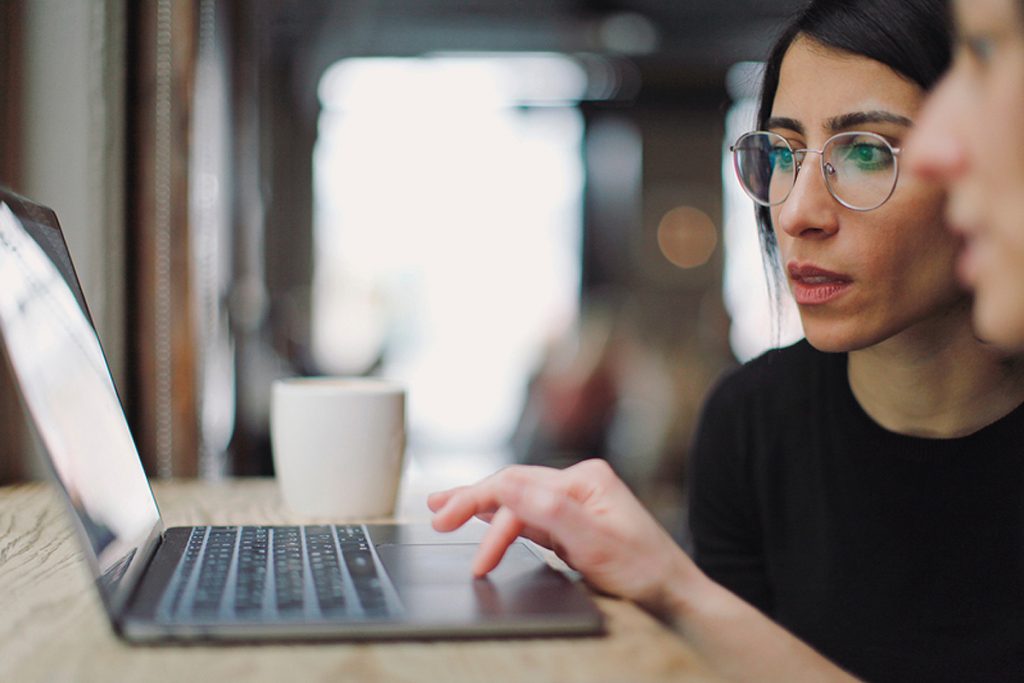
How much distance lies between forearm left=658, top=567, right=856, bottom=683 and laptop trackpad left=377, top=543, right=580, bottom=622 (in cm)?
13

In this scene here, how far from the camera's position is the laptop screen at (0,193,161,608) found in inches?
24.1

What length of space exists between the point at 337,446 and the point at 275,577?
363 millimetres

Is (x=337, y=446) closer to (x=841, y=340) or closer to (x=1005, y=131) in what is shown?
(x=841, y=340)

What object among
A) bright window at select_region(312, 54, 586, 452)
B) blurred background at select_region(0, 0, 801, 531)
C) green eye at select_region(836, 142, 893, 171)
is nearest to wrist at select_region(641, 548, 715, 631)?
green eye at select_region(836, 142, 893, 171)

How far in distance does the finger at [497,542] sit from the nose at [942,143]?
0.37 meters

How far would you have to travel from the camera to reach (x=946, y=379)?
3.64ft

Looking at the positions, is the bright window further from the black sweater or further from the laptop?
the laptop

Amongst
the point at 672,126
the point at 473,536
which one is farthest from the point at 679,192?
the point at 473,536

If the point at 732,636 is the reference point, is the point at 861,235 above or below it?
above

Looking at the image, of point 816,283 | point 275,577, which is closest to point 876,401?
point 816,283

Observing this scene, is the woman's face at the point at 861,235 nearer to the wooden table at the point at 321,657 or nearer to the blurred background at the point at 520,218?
the wooden table at the point at 321,657

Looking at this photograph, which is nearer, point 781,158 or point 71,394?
point 71,394

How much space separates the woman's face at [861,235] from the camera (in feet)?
3.31

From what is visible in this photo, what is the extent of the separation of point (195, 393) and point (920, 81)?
1043mm
